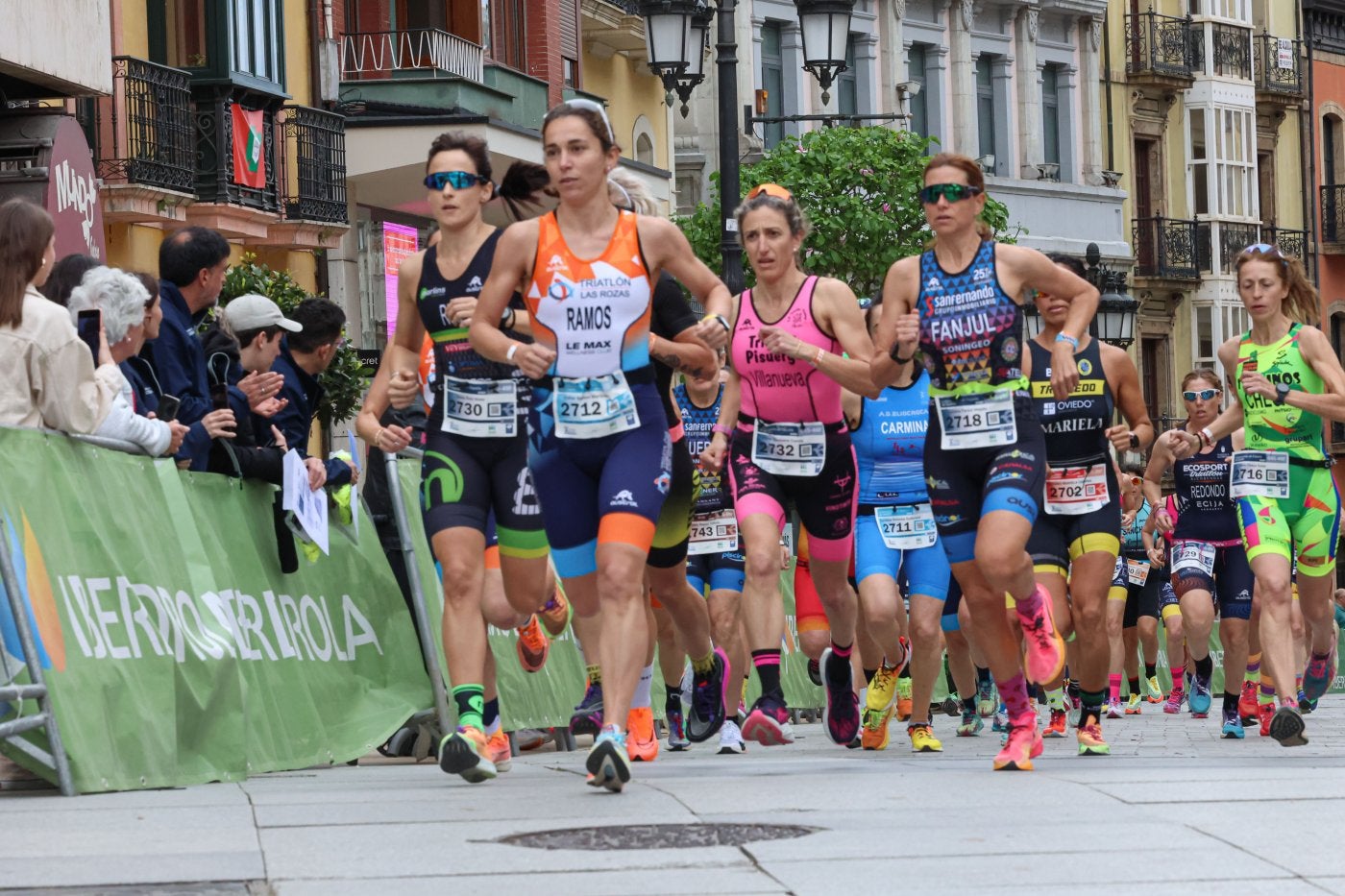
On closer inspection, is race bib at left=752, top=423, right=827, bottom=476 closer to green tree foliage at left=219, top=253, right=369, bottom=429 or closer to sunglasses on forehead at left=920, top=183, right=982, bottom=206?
sunglasses on forehead at left=920, top=183, right=982, bottom=206

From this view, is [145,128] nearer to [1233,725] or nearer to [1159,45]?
[1233,725]

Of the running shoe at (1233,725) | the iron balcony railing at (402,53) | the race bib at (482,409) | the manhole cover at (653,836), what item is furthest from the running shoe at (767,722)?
the iron balcony railing at (402,53)

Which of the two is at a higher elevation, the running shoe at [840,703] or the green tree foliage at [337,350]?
the green tree foliage at [337,350]

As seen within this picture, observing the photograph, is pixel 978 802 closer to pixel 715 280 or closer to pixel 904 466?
pixel 715 280

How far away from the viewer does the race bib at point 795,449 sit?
39.0ft

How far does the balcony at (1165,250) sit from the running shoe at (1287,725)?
4877 centimetres

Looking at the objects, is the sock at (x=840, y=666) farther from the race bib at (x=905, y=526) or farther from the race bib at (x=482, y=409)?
the race bib at (x=482, y=409)

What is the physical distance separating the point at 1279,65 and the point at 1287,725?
55.6 m

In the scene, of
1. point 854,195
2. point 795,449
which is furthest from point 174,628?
point 854,195

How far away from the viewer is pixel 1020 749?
10.2 meters

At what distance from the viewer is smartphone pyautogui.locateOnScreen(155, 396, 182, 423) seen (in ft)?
36.3

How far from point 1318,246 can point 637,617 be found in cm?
5957

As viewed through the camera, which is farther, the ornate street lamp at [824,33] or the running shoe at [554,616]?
the ornate street lamp at [824,33]

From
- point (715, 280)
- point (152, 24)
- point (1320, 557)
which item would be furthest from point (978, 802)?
point (152, 24)
